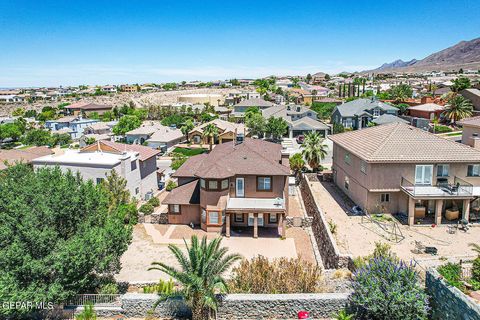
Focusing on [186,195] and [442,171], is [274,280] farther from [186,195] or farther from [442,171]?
[442,171]

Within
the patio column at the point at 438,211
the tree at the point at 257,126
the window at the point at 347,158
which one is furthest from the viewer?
the tree at the point at 257,126

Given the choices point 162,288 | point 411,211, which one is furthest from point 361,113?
point 162,288

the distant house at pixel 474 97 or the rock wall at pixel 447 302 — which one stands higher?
the distant house at pixel 474 97

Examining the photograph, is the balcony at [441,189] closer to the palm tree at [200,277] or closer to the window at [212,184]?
the window at [212,184]

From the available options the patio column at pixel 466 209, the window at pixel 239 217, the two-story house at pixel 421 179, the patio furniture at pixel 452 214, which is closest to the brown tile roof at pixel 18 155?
the window at pixel 239 217

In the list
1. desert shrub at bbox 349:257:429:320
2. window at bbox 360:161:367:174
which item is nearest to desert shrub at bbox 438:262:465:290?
desert shrub at bbox 349:257:429:320

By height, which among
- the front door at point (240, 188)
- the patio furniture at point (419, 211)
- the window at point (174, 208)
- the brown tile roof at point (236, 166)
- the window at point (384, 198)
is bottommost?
the window at point (174, 208)

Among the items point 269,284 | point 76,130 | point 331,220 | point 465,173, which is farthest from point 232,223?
point 76,130
